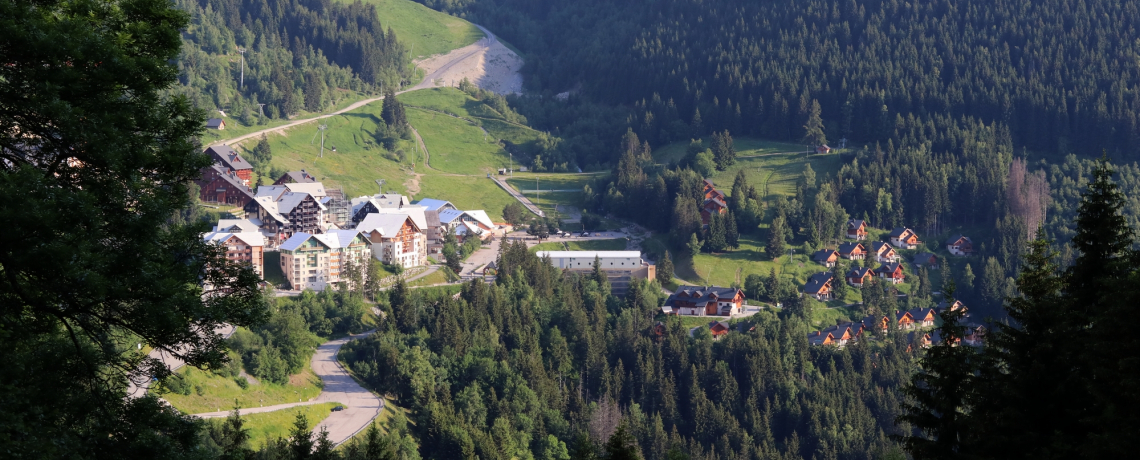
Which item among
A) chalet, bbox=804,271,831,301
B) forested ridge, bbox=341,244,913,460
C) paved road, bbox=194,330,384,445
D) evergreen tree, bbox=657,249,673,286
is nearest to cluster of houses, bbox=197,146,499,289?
forested ridge, bbox=341,244,913,460

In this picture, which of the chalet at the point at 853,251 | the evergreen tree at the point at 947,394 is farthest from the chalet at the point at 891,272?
the evergreen tree at the point at 947,394

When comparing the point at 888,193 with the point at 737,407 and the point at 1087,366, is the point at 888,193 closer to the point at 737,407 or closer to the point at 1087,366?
the point at 737,407

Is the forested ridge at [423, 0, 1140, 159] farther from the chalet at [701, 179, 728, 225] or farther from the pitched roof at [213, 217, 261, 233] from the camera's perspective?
the pitched roof at [213, 217, 261, 233]

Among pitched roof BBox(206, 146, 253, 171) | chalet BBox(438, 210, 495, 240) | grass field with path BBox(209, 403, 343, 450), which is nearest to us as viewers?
grass field with path BBox(209, 403, 343, 450)

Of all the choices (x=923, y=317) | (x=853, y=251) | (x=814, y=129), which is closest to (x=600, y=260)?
(x=853, y=251)

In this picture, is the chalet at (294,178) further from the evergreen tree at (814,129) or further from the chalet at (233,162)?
the evergreen tree at (814,129)

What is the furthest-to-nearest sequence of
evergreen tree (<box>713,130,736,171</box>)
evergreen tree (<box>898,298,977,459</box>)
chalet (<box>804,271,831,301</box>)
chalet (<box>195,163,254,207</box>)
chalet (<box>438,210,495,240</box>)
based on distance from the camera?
evergreen tree (<box>713,130,736,171</box>)
chalet (<box>438,210,495,240</box>)
chalet (<box>195,163,254,207</box>)
chalet (<box>804,271,831,301</box>)
evergreen tree (<box>898,298,977,459</box>)

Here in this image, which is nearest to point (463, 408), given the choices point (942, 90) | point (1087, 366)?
point (1087, 366)
